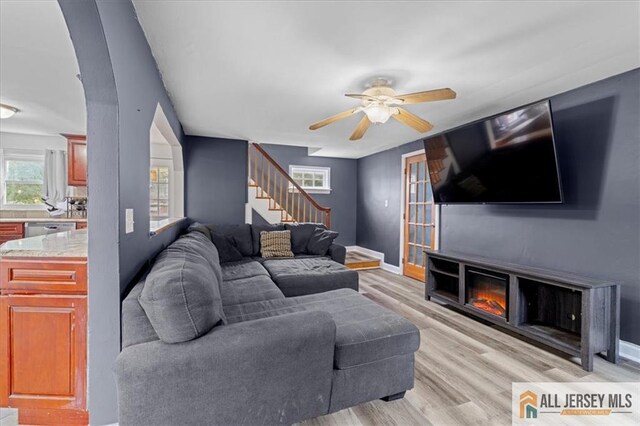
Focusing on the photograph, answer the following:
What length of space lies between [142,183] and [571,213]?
11.8 feet

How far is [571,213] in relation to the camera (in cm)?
267

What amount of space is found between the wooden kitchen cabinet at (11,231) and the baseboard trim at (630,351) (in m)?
7.09

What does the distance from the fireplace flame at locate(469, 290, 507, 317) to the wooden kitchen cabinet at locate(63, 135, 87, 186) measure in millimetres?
5839

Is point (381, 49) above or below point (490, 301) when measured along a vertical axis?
above

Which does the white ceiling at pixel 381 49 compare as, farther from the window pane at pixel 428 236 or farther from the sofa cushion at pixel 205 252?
the window pane at pixel 428 236

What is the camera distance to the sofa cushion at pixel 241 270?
296cm

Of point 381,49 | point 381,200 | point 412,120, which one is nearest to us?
point 381,49

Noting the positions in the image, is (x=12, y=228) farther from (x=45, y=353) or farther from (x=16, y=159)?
(x=45, y=353)

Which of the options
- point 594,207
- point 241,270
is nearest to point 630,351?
point 594,207

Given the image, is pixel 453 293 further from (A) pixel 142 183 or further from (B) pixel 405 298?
(A) pixel 142 183

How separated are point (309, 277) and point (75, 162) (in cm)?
434

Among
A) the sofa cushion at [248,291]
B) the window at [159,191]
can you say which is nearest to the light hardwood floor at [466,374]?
the sofa cushion at [248,291]

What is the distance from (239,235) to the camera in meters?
3.92

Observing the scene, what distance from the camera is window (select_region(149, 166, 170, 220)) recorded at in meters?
4.44
